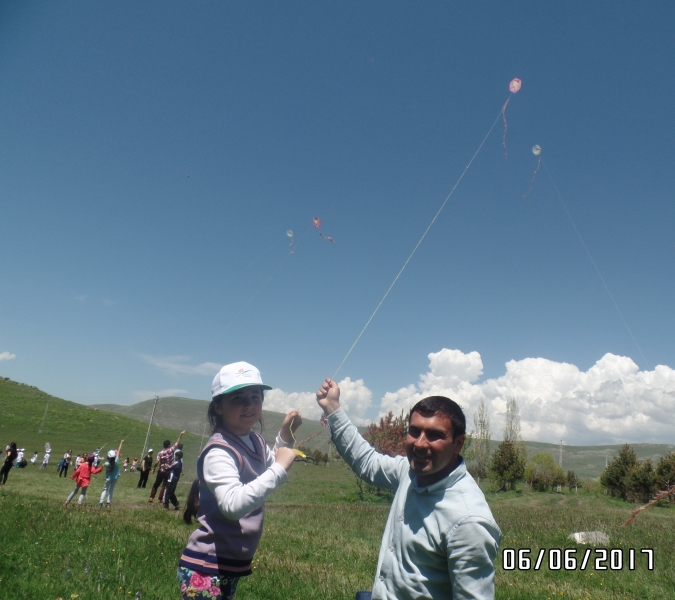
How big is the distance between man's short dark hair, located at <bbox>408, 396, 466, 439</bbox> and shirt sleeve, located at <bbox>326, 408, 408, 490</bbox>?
1.59ft

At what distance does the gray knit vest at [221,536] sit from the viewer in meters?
2.64

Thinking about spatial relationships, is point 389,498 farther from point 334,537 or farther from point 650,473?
point 650,473

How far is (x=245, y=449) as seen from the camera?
286 cm

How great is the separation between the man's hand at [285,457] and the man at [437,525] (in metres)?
0.61

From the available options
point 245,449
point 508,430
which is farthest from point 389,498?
point 508,430

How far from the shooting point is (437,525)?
2109 mm

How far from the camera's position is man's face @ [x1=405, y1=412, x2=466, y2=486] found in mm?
2299

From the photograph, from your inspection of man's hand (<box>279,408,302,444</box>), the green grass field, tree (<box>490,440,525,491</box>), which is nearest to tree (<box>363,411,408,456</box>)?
the green grass field

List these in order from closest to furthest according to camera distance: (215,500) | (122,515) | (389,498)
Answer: (215,500) < (122,515) < (389,498)

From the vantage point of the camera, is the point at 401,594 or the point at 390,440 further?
the point at 390,440

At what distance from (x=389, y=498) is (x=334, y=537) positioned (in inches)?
671

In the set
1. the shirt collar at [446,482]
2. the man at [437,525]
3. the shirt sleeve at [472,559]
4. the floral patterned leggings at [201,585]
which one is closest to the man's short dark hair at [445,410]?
the man at [437,525]

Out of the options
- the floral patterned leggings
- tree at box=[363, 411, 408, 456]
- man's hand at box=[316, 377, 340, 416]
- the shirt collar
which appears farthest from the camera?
tree at box=[363, 411, 408, 456]

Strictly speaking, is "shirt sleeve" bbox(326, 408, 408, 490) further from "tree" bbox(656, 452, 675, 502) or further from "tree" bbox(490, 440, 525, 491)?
"tree" bbox(490, 440, 525, 491)
